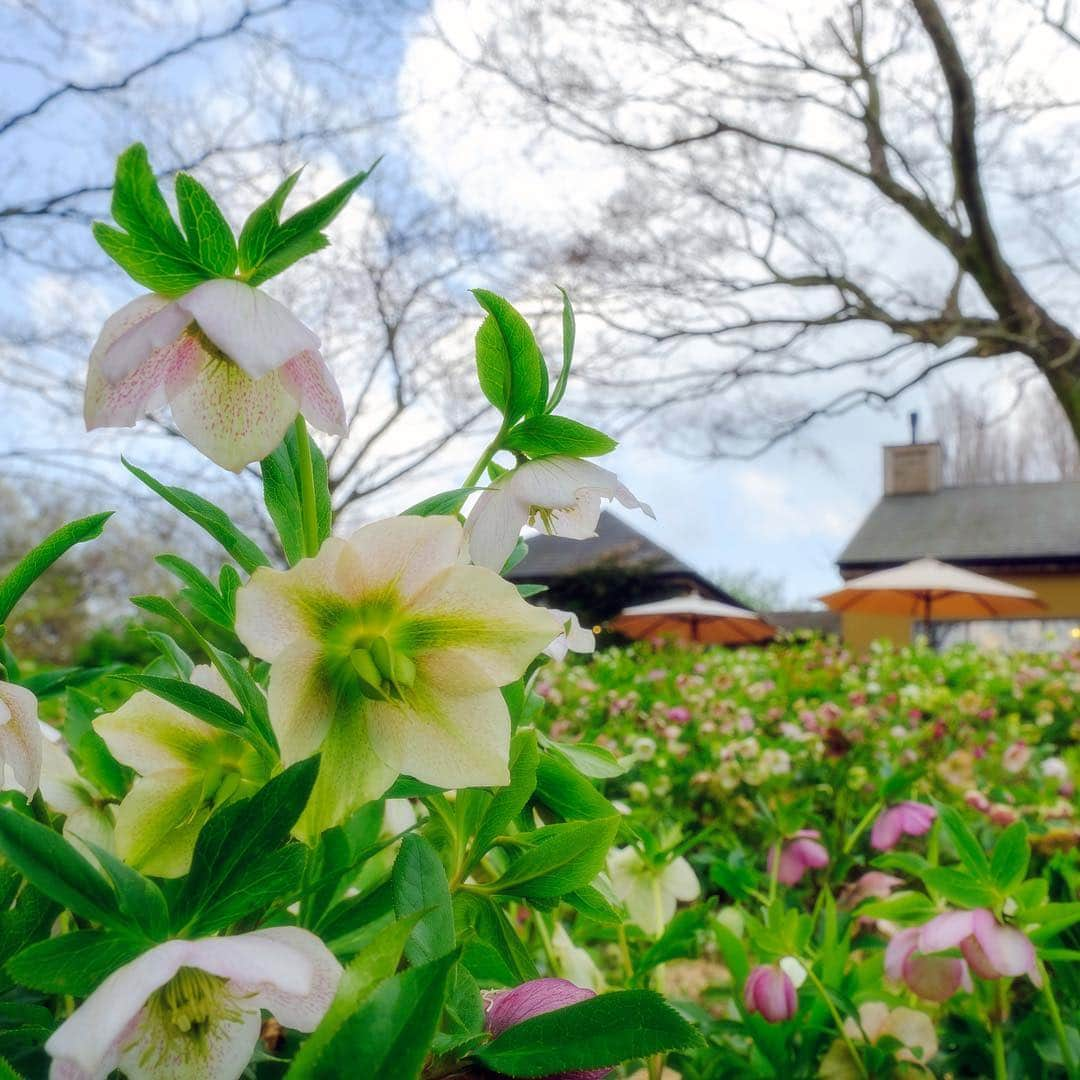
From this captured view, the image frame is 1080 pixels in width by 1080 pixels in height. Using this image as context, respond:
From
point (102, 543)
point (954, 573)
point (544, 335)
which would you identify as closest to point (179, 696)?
point (544, 335)

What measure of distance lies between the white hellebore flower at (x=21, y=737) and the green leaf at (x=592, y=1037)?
0.19 meters

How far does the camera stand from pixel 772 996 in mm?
773

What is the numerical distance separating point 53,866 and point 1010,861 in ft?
1.90

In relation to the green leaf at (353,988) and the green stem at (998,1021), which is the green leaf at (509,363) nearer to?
the green leaf at (353,988)

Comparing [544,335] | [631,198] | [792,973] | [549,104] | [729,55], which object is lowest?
[792,973]

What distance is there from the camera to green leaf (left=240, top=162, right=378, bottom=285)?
1.07 feet

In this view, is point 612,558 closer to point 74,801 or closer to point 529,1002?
point 74,801

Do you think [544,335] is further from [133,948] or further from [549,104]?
[133,948]

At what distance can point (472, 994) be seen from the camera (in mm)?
339

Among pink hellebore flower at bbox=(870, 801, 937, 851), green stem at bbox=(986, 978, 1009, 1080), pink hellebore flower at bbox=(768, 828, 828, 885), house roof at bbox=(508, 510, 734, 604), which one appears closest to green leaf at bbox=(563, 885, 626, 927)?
green stem at bbox=(986, 978, 1009, 1080)

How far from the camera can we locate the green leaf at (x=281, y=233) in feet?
1.07

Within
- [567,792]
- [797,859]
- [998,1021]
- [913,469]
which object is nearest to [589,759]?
[567,792]

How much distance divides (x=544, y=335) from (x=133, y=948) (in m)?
7.70

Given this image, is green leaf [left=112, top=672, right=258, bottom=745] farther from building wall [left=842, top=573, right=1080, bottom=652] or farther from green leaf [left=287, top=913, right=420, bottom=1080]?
building wall [left=842, top=573, right=1080, bottom=652]
